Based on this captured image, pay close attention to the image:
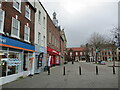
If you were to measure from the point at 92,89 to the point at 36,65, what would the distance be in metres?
9.44

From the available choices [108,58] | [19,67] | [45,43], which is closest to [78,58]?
[108,58]

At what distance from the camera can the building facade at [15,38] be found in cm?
899

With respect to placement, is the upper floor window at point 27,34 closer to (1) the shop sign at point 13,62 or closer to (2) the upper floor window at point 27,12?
(2) the upper floor window at point 27,12

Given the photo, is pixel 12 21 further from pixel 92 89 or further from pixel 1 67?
pixel 92 89

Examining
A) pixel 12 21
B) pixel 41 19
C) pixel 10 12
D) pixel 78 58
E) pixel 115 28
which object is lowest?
pixel 78 58

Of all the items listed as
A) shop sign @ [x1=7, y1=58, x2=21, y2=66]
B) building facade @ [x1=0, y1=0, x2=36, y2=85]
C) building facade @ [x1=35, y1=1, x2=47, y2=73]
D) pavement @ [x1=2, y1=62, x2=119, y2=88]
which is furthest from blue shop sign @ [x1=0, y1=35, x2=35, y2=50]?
pavement @ [x1=2, y1=62, x2=119, y2=88]

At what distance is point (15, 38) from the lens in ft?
34.0

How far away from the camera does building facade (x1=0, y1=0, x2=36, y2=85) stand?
8.99 m

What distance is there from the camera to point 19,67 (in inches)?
448

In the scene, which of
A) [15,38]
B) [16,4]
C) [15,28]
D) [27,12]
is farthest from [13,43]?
[27,12]

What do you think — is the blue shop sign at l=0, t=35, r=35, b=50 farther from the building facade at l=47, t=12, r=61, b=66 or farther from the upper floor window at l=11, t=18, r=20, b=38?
the building facade at l=47, t=12, r=61, b=66

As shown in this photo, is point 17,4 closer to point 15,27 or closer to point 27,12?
point 27,12

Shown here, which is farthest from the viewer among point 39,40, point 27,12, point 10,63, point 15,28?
point 39,40

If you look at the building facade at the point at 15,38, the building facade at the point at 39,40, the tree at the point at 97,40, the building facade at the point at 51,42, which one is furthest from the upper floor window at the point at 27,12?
the tree at the point at 97,40
